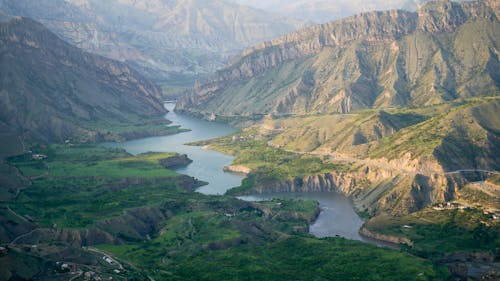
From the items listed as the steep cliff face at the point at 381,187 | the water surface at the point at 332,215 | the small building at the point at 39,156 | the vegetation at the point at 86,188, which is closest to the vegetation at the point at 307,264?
the water surface at the point at 332,215

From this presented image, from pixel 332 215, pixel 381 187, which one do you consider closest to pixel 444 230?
pixel 332 215

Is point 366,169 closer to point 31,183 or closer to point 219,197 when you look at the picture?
point 219,197

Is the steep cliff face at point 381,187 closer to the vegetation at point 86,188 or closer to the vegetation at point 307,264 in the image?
the vegetation at point 86,188

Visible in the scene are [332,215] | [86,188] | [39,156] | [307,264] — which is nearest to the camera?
[307,264]

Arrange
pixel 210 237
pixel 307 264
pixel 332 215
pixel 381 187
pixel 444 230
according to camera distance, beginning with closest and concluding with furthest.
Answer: pixel 307 264
pixel 210 237
pixel 444 230
pixel 332 215
pixel 381 187

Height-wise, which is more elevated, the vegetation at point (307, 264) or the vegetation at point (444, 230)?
the vegetation at point (444, 230)

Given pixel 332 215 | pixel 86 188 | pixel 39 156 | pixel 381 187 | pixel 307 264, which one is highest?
pixel 39 156

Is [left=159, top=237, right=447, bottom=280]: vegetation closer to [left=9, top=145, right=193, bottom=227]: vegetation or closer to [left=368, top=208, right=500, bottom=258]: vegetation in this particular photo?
[left=368, top=208, right=500, bottom=258]: vegetation

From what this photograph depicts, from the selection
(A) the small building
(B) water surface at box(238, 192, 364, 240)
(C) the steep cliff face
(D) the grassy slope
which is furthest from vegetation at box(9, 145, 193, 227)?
(C) the steep cliff face

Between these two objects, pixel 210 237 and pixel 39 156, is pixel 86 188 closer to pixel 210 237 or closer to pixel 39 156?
pixel 39 156

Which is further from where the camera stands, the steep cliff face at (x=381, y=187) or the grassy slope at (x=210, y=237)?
the steep cliff face at (x=381, y=187)

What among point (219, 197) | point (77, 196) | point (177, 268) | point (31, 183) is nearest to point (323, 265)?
point (177, 268)
